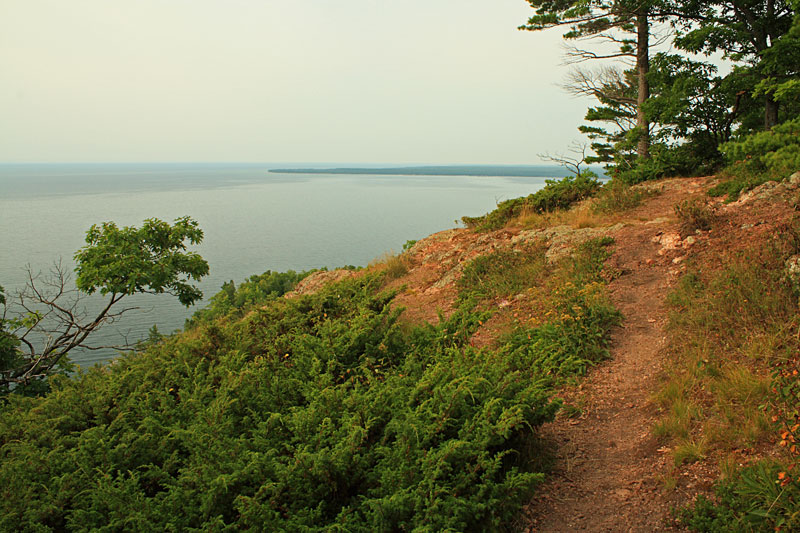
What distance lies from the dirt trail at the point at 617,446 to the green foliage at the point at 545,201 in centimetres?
615

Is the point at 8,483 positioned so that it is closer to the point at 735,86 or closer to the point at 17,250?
the point at 735,86

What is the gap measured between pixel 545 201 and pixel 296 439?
35.9ft

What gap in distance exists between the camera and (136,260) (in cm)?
1109

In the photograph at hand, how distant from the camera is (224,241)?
177 ft

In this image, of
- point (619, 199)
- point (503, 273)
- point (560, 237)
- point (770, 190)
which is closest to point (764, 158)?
point (770, 190)

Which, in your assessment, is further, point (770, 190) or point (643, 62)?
point (643, 62)

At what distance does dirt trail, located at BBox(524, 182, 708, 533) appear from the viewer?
3391 millimetres

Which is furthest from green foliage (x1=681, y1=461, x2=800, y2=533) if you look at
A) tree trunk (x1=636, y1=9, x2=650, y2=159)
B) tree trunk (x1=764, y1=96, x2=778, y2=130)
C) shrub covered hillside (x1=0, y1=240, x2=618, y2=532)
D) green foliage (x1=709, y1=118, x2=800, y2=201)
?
tree trunk (x1=636, y1=9, x2=650, y2=159)

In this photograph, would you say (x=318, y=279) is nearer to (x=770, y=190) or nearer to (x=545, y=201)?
(x=545, y=201)

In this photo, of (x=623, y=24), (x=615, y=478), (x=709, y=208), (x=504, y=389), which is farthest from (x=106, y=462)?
(x=623, y=24)

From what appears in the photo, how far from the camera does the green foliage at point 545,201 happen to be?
13.0 m

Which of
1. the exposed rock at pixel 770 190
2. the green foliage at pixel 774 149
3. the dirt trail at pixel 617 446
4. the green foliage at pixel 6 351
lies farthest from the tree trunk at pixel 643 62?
the green foliage at pixel 6 351

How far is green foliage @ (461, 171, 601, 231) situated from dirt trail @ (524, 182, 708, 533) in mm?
6146

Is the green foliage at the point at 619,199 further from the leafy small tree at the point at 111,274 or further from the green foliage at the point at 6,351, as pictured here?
the green foliage at the point at 6,351
